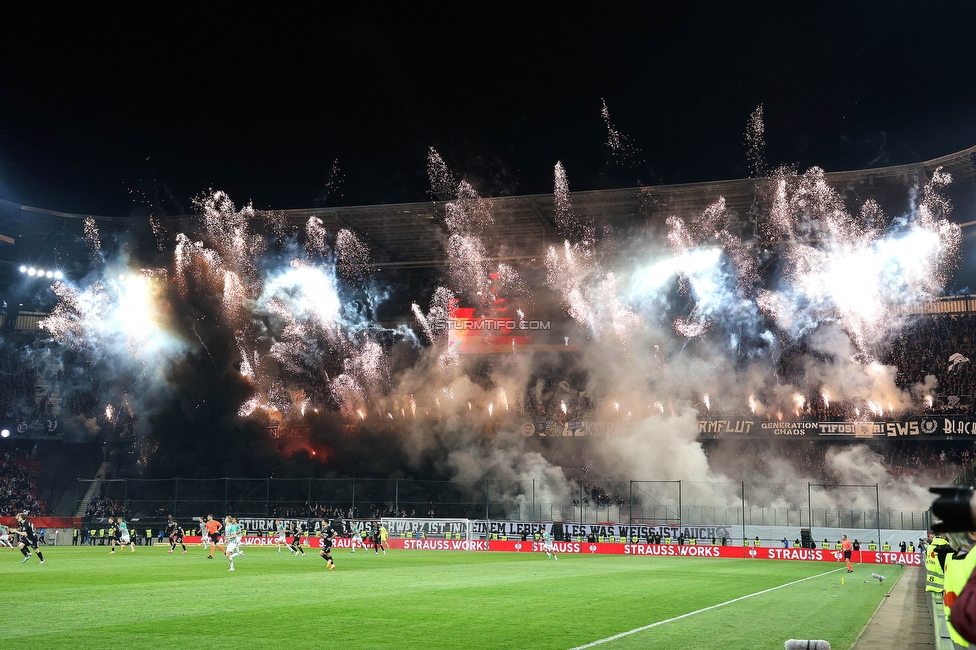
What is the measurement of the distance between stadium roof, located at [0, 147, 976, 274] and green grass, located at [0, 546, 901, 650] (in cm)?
3853

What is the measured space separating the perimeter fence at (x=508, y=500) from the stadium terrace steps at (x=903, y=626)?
32373 millimetres

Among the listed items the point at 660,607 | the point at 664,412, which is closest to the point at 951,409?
the point at 664,412

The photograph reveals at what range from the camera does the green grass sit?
13.8 m

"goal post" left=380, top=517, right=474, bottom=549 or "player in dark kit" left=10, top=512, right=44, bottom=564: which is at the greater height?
"player in dark kit" left=10, top=512, right=44, bottom=564

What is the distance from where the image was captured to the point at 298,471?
74.1 m

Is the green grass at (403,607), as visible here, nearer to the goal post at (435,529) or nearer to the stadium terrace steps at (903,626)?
the stadium terrace steps at (903,626)

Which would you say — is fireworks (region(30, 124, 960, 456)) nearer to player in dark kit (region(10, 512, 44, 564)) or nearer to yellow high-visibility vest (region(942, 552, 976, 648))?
player in dark kit (region(10, 512, 44, 564))

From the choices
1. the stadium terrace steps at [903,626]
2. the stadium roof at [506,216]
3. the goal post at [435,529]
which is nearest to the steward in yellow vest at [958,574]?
the stadium terrace steps at [903,626]

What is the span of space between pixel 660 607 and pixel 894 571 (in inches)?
1039

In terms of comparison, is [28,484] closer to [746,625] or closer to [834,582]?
[834,582]

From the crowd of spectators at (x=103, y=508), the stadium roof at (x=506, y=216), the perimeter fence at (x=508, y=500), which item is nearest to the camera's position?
the perimeter fence at (x=508, y=500)

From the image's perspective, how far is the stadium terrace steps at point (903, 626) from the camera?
47.6 ft

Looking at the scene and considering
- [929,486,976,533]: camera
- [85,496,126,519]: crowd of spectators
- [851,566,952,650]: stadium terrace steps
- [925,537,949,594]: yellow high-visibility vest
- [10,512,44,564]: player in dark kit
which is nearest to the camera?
[929,486,976,533]: camera

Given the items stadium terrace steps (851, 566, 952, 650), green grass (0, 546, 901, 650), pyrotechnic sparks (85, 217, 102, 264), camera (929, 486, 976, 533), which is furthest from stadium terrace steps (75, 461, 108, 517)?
camera (929, 486, 976, 533)
